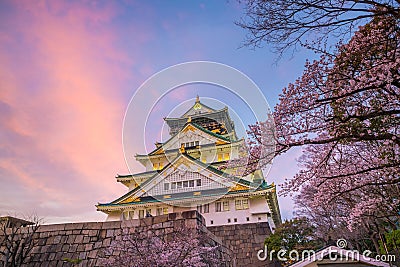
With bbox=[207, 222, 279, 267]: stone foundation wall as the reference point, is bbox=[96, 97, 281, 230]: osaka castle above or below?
above

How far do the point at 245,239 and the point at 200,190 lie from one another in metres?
4.32

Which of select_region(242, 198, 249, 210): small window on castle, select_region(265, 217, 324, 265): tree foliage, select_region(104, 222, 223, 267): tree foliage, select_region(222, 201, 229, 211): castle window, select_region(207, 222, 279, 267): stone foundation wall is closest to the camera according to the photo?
select_region(104, 222, 223, 267): tree foliage

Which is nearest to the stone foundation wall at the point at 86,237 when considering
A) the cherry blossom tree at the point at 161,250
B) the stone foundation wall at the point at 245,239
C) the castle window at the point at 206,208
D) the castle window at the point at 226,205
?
the cherry blossom tree at the point at 161,250

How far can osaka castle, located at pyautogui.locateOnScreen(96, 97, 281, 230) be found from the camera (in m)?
16.8

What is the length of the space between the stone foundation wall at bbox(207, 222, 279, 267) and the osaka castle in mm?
679

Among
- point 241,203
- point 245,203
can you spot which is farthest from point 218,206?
point 245,203

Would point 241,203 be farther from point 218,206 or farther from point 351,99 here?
point 351,99

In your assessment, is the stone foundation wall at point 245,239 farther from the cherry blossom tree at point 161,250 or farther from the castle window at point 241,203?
the cherry blossom tree at point 161,250

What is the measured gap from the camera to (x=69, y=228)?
7.16 metres

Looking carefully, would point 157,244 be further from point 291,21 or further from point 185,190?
point 185,190

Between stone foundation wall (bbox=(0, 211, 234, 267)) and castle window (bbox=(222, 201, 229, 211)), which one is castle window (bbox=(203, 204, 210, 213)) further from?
stone foundation wall (bbox=(0, 211, 234, 267))

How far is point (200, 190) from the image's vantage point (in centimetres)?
1809

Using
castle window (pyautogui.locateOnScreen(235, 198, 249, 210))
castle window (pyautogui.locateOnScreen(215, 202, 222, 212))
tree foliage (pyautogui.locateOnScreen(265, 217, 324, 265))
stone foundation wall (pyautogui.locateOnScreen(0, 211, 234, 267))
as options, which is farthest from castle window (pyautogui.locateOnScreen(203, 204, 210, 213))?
stone foundation wall (pyautogui.locateOnScreen(0, 211, 234, 267))

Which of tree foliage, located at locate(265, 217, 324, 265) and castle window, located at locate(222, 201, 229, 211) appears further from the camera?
castle window, located at locate(222, 201, 229, 211)
